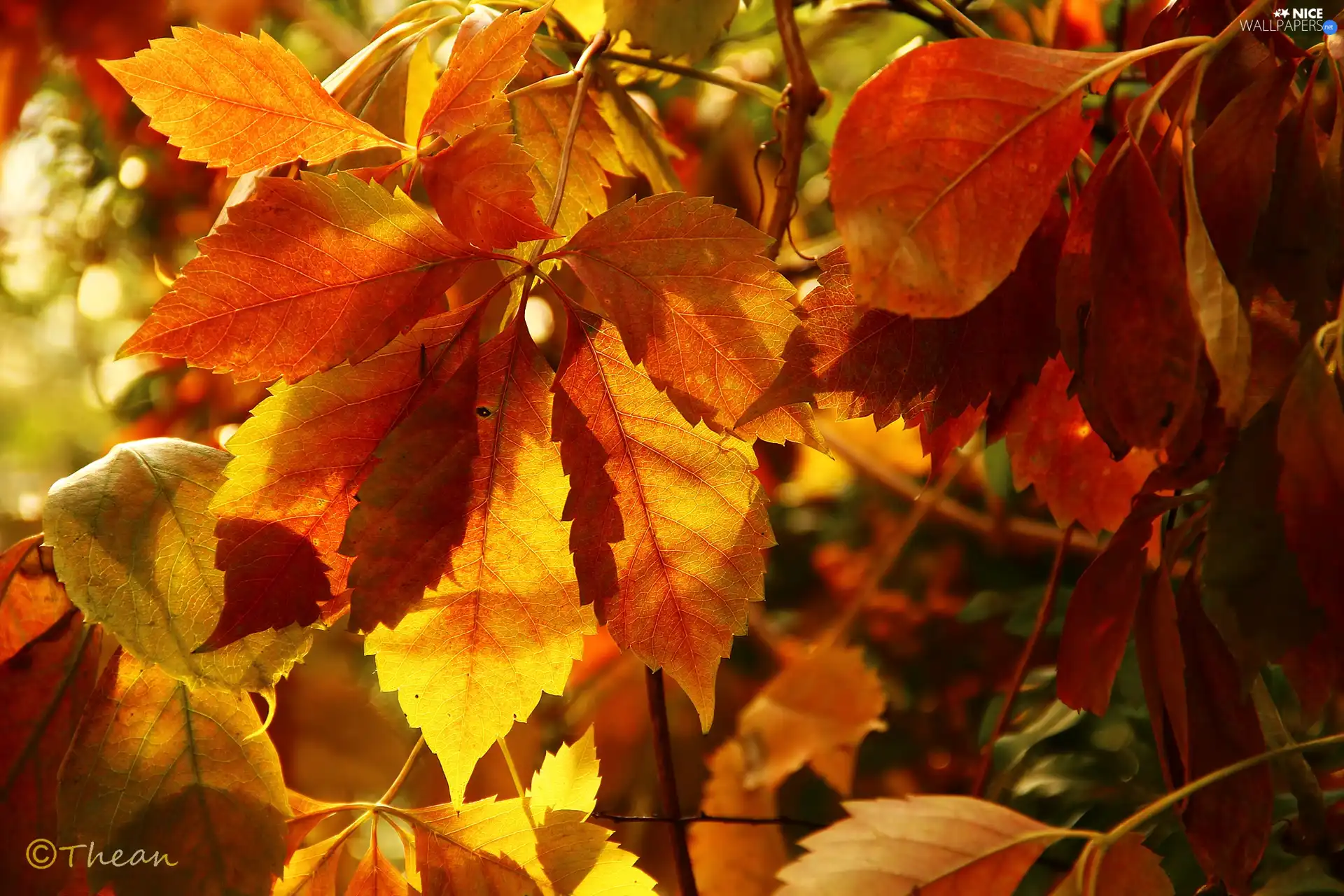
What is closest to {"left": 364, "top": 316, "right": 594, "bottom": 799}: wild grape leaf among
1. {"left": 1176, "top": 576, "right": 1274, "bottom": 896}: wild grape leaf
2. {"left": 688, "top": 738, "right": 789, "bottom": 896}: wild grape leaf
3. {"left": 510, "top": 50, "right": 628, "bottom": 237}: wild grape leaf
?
{"left": 510, "top": 50, "right": 628, "bottom": 237}: wild grape leaf

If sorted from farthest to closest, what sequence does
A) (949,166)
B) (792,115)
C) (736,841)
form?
(736,841), (792,115), (949,166)

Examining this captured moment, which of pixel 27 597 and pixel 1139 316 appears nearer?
pixel 1139 316

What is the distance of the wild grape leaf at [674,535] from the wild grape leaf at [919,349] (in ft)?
0.14

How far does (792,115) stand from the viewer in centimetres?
54

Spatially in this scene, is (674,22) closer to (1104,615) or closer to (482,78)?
(482,78)

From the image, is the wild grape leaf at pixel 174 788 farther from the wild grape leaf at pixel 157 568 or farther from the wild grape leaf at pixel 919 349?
the wild grape leaf at pixel 919 349

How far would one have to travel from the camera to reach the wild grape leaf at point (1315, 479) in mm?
319

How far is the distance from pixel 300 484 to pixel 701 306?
154 millimetres

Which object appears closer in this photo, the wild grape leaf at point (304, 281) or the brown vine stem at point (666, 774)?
the wild grape leaf at point (304, 281)

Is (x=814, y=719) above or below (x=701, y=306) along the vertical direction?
below

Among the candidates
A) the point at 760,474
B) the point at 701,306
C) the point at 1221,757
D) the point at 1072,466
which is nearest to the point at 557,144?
the point at 701,306

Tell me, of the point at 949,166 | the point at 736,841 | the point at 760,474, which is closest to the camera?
the point at 949,166

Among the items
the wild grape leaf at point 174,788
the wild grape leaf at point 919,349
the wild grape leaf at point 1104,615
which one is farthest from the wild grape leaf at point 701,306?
the wild grape leaf at point 174,788

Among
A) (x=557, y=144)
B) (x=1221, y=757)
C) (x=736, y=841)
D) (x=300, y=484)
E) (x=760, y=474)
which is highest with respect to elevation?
(x=557, y=144)
